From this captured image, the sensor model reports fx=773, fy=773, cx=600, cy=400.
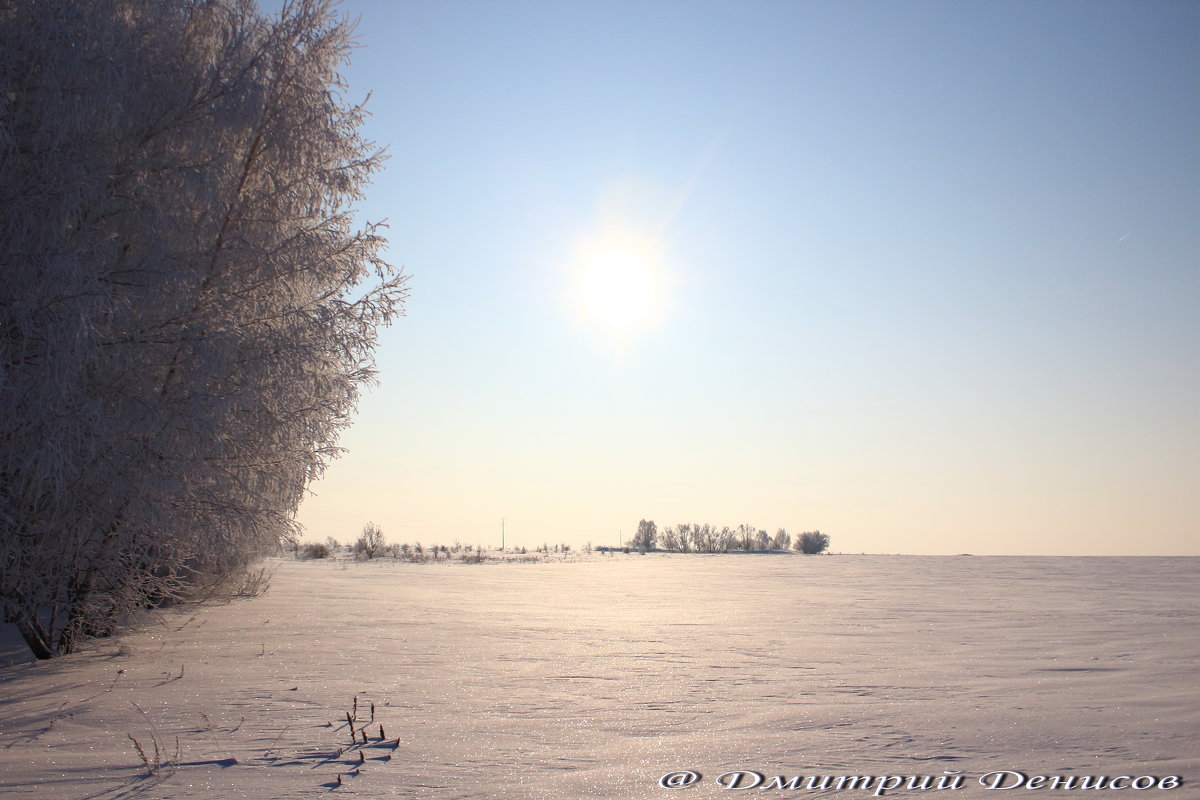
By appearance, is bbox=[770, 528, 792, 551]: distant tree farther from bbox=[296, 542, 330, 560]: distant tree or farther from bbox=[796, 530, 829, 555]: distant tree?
bbox=[296, 542, 330, 560]: distant tree

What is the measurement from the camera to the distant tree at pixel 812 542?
44.5 meters

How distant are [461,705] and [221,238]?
5.00 m

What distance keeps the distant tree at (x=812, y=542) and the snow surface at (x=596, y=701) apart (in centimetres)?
3502

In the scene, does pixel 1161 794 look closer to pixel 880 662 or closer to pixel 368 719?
pixel 880 662

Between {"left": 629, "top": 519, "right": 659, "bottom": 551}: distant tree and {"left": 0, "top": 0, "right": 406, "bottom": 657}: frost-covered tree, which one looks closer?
{"left": 0, "top": 0, "right": 406, "bottom": 657}: frost-covered tree

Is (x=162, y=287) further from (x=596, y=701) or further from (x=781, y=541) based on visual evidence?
(x=781, y=541)

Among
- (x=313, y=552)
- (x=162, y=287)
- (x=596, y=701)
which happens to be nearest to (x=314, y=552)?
(x=313, y=552)

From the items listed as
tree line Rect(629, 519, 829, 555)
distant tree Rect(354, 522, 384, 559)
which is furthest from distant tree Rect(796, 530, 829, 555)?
distant tree Rect(354, 522, 384, 559)

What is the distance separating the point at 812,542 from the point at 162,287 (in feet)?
139

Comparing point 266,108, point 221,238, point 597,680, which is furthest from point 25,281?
point 597,680

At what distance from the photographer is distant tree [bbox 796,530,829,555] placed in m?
44.5

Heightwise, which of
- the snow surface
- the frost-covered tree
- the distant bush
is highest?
the frost-covered tree

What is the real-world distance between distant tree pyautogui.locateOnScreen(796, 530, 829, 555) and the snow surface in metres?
35.0

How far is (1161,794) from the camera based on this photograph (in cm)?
322
